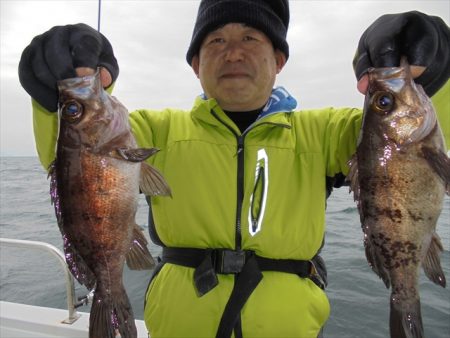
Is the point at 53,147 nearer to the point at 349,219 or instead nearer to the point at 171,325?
the point at 171,325

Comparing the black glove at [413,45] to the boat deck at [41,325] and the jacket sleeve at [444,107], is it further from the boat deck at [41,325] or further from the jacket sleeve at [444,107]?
the boat deck at [41,325]

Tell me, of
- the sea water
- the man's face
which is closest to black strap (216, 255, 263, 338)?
the man's face

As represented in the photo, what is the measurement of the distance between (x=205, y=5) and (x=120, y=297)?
2126 mm

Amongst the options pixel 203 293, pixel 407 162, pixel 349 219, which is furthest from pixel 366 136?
pixel 349 219

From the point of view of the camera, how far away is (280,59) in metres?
3.19

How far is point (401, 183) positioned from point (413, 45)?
2.33ft

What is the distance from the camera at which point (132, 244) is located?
2.27 meters

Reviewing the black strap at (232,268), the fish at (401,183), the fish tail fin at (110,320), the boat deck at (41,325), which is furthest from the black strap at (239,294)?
the boat deck at (41,325)

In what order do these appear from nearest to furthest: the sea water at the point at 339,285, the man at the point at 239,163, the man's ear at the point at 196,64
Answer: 1. the man at the point at 239,163
2. the man's ear at the point at 196,64
3. the sea water at the point at 339,285

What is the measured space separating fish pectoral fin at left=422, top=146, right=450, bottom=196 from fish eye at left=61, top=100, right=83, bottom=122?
1.88m

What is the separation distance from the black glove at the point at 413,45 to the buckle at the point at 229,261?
129 cm

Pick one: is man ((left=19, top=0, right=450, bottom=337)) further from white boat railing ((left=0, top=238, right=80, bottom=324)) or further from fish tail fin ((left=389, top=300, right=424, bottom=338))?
white boat railing ((left=0, top=238, right=80, bottom=324))

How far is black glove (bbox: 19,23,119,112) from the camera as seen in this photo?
6.92 ft

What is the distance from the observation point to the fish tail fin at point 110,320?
6.83 feet
